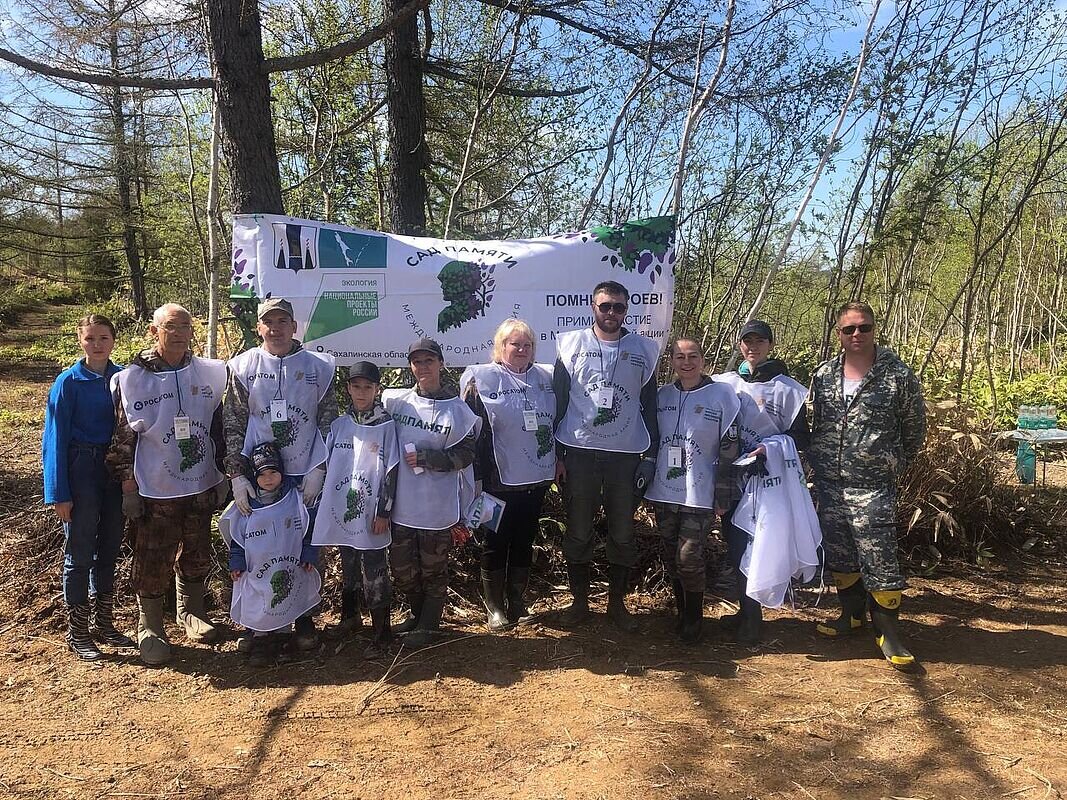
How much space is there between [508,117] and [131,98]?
3.54 metres

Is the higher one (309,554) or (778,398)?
(778,398)

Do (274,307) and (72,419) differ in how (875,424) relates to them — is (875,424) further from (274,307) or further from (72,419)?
(72,419)

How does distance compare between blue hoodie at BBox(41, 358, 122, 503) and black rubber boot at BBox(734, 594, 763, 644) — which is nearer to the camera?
blue hoodie at BBox(41, 358, 122, 503)

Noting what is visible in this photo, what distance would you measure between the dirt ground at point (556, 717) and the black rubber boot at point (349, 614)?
0.11 meters

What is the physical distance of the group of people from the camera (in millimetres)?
3496

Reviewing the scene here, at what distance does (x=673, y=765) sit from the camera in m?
2.68

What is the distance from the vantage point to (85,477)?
3506mm

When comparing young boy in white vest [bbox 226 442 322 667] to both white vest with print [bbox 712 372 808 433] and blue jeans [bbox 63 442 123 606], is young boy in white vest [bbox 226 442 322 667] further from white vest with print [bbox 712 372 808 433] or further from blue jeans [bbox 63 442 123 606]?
white vest with print [bbox 712 372 808 433]

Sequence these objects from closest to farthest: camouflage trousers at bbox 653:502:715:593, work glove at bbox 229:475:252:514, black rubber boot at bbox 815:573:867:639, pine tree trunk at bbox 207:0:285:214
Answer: work glove at bbox 229:475:252:514, camouflage trousers at bbox 653:502:715:593, black rubber boot at bbox 815:573:867:639, pine tree trunk at bbox 207:0:285:214

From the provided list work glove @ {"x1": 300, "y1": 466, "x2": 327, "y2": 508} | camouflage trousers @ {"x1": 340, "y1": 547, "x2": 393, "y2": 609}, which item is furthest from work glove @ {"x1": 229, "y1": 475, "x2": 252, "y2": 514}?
camouflage trousers @ {"x1": 340, "y1": 547, "x2": 393, "y2": 609}

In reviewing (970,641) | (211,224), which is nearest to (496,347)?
(211,224)

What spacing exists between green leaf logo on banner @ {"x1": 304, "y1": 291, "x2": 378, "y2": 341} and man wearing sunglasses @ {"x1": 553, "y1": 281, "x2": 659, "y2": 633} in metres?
1.38

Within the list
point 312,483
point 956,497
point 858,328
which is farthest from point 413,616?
point 956,497

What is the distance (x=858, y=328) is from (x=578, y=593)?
208 cm
